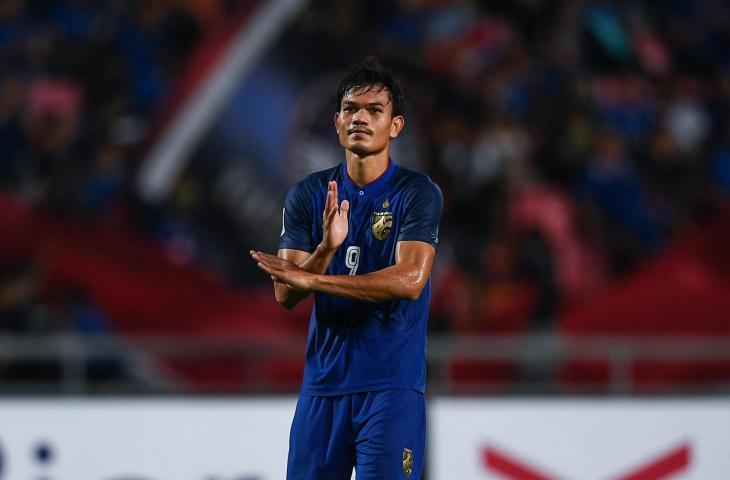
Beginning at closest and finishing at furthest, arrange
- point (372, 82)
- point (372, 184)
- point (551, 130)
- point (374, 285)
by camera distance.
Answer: point (374, 285)
point (372, 82)
point (372, 184)
point (551, 130)

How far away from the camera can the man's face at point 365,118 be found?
11.2 feet

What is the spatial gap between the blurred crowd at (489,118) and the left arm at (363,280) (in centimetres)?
372

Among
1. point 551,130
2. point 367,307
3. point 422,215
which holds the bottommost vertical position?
point 367,307

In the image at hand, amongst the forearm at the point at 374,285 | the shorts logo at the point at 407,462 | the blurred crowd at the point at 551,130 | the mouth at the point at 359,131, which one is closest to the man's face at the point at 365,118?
the mouth at the point at 359,131

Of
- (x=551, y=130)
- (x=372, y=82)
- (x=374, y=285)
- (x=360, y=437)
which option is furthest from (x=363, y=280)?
(x=551, y=130)

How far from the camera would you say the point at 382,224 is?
352 centimetres

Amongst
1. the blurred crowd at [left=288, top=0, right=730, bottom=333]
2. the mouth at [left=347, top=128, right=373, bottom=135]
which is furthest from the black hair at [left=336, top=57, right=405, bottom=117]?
the blurred crowd at [left=288, top=0, right=730, bottom=333]

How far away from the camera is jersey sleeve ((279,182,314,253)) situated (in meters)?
3.57

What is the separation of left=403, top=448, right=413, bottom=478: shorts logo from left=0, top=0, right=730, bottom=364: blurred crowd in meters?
3.60

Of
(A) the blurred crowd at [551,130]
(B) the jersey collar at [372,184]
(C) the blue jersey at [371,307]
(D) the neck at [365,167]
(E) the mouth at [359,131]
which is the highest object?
(A) the blurred crowd at [551,130]

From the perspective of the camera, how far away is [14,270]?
Answer: 23.9 feet

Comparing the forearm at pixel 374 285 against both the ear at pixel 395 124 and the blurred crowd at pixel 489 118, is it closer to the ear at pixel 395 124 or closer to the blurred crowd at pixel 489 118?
the ear at pixel 395 124

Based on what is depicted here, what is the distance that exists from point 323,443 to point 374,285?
497 millimetres

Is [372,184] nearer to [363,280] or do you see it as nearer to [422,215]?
[422,215]
